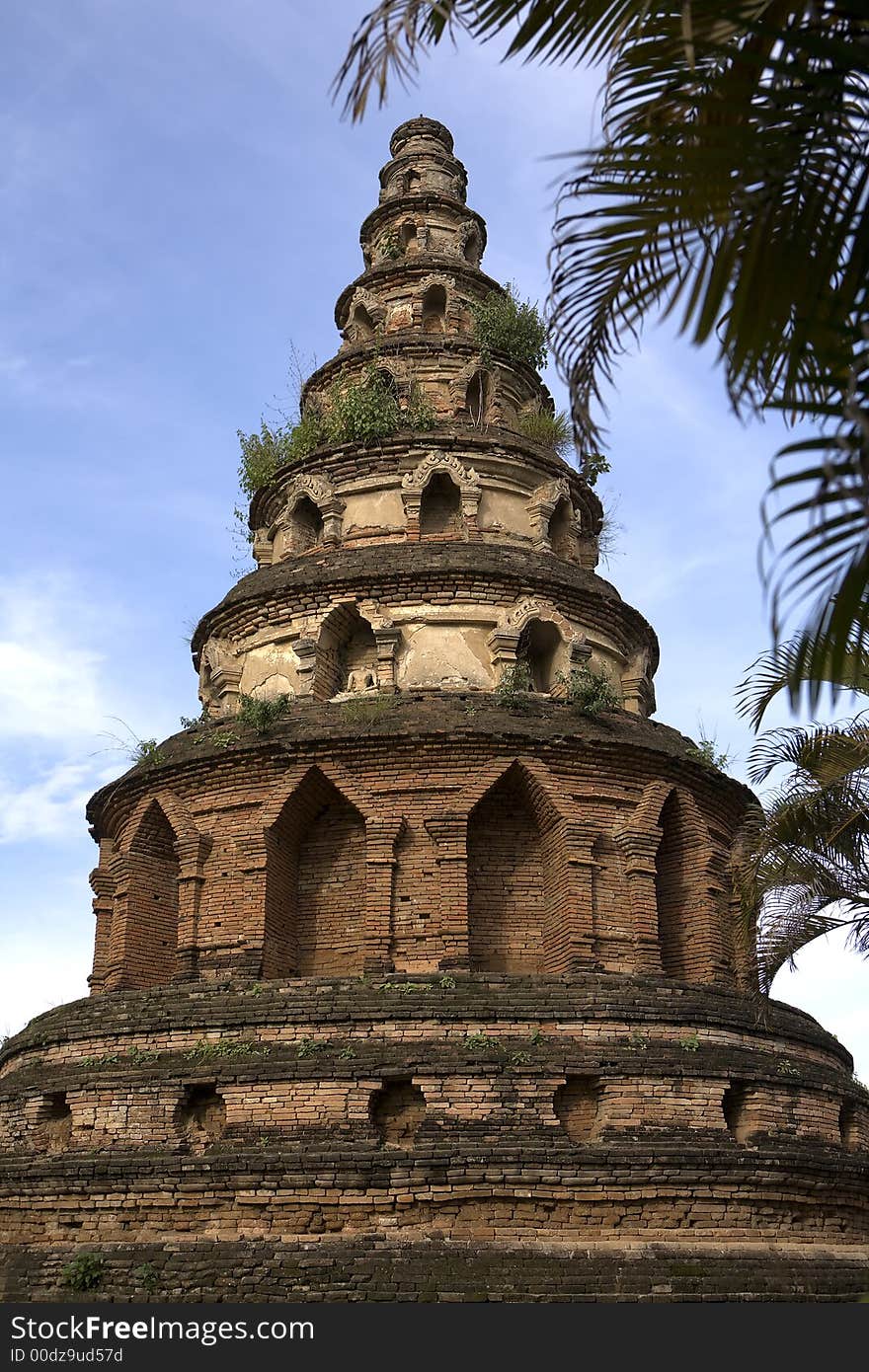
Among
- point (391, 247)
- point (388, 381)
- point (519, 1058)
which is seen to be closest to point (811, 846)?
point (519, 1058)

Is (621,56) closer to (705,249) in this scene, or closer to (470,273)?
(705,249)

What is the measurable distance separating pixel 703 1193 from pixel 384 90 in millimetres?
10910

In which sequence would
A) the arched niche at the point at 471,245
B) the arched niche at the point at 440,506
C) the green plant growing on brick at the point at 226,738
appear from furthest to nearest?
the arched niche at the point at 471,245, the arched niche at the point at 440,506, the green plant growing on brick at the point at 226,738

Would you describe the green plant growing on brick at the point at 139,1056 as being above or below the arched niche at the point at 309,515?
below

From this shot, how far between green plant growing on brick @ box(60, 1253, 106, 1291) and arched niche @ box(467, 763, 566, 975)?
16.4 feet

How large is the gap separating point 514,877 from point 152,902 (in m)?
4.79

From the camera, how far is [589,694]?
629 inches

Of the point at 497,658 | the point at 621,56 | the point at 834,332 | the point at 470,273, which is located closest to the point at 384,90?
the point at 621,56

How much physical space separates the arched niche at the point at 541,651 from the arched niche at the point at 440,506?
2.17 metres

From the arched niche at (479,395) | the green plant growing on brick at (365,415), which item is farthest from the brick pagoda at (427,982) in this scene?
the arched niche at (479,395)

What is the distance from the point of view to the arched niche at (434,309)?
2231 centimetres

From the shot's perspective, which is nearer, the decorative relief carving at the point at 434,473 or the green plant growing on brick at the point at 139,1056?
the green plant growing on brick at the point at 139,1056

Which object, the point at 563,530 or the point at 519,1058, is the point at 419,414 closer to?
the point at 563,530

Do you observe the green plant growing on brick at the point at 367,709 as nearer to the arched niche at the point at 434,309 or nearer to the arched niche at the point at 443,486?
the arched niche at the point at 443,486
